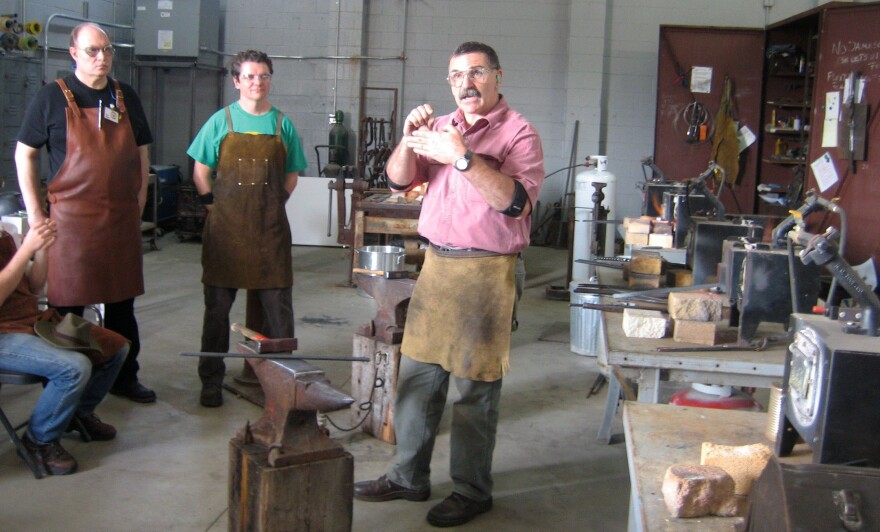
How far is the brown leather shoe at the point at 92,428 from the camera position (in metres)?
3.34

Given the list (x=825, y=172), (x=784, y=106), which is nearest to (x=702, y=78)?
(x=784, y=106)

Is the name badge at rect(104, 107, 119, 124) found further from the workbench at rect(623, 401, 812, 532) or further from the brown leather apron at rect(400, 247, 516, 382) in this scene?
the workbench at rect(623, 401, 812, 532)

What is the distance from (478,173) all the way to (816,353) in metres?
1.15

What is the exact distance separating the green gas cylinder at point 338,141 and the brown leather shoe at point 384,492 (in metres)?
6.23

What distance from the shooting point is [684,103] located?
331 inches

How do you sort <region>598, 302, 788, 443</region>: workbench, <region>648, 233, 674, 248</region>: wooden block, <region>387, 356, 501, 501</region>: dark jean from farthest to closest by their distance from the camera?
<region>648, 233, 674, 248</region>: wooden block → <region>387, 356, 501, 501</region>: dark jean → <region>598, 302, 788, 443</region>: workbench

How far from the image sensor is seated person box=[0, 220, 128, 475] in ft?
9.50

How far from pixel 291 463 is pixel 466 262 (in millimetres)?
818

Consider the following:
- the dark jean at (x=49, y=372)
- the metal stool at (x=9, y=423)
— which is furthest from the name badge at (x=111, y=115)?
the metal stool at (x=9, y=423)

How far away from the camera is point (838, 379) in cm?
132

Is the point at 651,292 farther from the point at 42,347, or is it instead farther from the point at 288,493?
the point at 42,347

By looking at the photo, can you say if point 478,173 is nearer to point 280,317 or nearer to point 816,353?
point 816,353

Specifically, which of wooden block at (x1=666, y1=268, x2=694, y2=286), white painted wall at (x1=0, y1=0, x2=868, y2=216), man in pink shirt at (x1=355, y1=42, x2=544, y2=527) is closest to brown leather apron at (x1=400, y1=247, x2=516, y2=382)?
man in pink shirt at (x1=355, y1=42, x2=544, y2=527)

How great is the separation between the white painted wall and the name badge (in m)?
5.82
